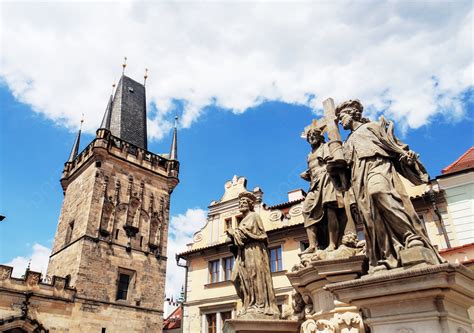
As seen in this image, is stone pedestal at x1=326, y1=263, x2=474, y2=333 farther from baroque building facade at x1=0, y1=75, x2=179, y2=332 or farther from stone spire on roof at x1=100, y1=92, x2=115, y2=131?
stone spire on roof at x1=100, y1=92, x2=115, y2=131

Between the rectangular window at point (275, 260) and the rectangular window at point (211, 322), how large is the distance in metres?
3.65

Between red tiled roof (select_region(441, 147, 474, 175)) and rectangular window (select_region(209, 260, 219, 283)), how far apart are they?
11.0 m

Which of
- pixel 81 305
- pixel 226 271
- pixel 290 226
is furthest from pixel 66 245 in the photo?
pixel 290 226

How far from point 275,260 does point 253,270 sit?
1257 centimetres

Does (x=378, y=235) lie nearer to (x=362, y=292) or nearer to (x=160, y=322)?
(x=362, y=292)

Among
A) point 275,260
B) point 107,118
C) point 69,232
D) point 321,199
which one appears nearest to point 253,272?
point 321,199

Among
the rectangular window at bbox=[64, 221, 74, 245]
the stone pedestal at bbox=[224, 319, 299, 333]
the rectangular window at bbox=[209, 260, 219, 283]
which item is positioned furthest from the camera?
the rectangular window at bbox=[64, 221, 74, 245]

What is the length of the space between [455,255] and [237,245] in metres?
8.53

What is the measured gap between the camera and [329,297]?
3736mm

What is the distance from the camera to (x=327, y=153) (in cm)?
460

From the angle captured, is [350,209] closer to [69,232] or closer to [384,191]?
[384,191]

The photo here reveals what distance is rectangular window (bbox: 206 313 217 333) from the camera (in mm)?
17038

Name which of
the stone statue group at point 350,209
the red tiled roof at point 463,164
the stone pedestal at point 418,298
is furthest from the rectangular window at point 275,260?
the stone pedestal at point 418,298

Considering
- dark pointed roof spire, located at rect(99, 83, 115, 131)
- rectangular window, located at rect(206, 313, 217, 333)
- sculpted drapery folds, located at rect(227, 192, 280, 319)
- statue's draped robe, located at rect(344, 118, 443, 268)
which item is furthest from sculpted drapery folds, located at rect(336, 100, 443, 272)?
dark pointed roof spire, located at rect(99, 83, 115, 131)
